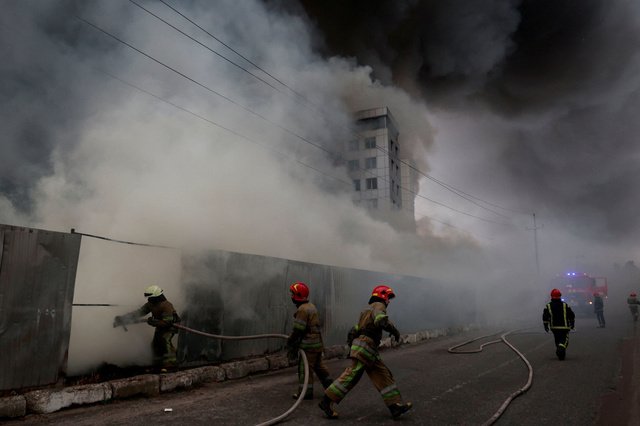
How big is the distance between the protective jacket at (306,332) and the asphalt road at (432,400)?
0.72m

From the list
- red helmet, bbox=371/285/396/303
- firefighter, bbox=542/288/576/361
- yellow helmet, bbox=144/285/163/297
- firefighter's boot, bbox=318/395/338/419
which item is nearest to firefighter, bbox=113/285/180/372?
yellow helmet, bbox=144/285/163/297

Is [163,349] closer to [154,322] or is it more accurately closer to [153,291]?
[154,322]

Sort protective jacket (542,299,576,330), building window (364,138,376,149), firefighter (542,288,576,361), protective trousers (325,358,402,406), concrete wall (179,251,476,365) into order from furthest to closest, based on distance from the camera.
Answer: building window (364,138,376,149) < protective jacket (542,299,576,330) < firefighter (542,288,576,361) < concrete wall (179,251,476,365) < protective trousers (325,358,402,406)

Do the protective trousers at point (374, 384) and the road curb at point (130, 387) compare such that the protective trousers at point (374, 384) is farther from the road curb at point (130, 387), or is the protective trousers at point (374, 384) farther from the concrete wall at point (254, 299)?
the concrete wall at point (254, 299)

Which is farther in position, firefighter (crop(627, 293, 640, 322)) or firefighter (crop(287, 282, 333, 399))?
firefighter (crop(627, 293, 640, 322))

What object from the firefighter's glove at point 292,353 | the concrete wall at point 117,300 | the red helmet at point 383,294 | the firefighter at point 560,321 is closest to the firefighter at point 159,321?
the concrete wall at point 117,300

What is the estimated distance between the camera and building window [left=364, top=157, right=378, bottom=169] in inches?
1862

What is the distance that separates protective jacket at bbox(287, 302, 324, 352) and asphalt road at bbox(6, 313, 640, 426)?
716 mm

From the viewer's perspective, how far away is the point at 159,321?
6.79m

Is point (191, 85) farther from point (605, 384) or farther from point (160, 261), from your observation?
point (605, 384)

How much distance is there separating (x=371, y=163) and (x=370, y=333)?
43.2 metres

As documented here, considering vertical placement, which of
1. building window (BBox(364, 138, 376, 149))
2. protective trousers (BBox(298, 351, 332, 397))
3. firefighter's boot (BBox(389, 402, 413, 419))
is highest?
building window (BBox(364, 138, 376, 149))

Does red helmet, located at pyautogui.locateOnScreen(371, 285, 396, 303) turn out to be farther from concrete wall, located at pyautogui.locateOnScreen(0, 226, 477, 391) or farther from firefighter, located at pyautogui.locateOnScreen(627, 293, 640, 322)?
firefighter, located at pyautogui.locateOnScreen(627, 293, 640, 322)

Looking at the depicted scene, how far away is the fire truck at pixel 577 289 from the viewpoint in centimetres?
2498
